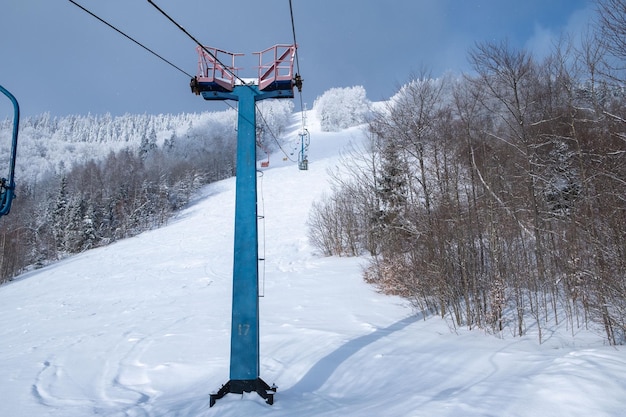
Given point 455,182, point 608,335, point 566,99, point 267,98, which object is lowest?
point 608,335

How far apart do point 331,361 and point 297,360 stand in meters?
0.68

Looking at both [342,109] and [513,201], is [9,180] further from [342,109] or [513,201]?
[342,109]

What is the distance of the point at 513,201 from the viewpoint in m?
9.55

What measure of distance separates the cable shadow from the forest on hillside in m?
4.20

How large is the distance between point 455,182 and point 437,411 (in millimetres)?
6314

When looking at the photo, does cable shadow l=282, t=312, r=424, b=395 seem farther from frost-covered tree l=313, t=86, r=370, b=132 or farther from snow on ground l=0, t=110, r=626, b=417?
frost-covered tree l=313, t=86, r=370, b=132

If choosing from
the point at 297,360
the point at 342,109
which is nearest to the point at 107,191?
the point at 297,360

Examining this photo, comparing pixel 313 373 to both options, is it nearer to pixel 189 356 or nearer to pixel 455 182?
pixel 189 356

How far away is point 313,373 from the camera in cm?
541

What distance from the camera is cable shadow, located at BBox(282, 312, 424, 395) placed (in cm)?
494

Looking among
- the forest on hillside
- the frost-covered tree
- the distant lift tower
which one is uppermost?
the frost-covered tree

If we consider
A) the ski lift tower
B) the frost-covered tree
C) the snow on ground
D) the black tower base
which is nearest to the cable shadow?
the snow on ground

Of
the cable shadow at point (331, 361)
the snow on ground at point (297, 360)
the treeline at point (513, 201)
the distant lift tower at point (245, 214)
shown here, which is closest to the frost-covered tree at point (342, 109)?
the treeline at point (513, 201)

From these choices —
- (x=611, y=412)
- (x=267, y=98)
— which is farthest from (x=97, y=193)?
(x=611, y=412)
